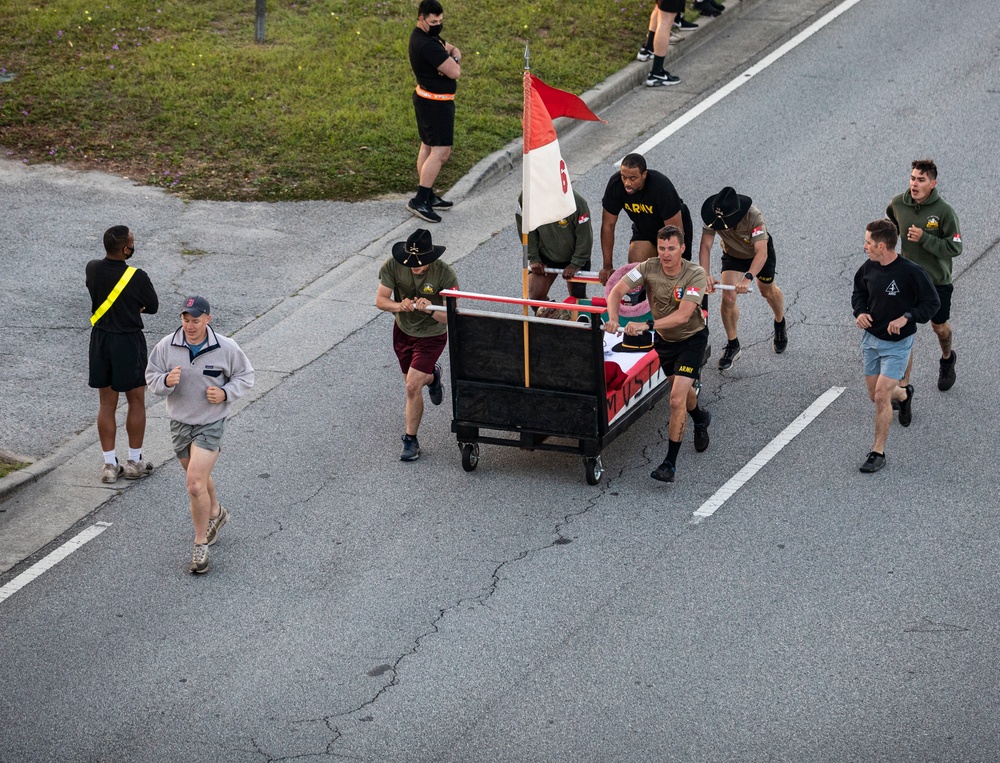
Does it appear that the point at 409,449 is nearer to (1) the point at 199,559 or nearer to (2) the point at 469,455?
(2) the point at 469,455

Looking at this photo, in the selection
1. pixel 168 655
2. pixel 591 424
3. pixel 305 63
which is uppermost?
pixel 305 63

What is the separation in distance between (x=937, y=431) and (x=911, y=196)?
1.83 meters

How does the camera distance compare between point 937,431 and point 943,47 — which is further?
point 943,47

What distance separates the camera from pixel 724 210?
35.6 feet

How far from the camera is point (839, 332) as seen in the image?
1200 cm

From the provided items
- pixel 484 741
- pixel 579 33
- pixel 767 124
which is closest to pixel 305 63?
pixel 579 33

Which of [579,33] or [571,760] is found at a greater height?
[579,33]

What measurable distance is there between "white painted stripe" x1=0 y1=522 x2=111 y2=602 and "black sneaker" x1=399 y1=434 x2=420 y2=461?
2.22 meters

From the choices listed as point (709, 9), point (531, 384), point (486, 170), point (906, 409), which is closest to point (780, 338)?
point (906, 409)

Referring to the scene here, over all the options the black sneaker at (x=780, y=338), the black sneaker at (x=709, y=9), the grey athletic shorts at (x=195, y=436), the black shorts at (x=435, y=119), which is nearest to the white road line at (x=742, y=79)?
the black sneaker at (x=709, y=9)

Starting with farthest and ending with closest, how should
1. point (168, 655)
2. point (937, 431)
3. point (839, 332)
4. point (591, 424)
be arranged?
point (839, 332), point (937, 431), point (591, 424), point (168, 655)

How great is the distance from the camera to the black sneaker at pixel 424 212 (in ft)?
46.9

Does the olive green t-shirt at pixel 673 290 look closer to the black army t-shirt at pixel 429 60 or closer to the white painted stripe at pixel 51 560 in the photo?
the white painted stripe at pixel 51 560

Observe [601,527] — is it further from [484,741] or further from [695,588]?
[484,741]
